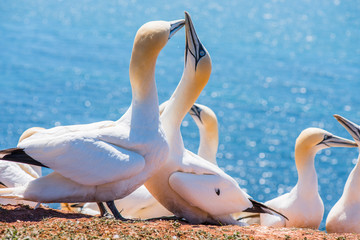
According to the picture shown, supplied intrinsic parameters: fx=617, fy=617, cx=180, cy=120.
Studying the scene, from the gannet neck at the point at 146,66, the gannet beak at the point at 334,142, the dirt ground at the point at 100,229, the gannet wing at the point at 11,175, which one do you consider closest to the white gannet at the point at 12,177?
the gannet wing at the point at 11,175

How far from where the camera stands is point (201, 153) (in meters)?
8.37

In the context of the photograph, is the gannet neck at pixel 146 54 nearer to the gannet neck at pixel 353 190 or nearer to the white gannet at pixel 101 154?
the white gannet at pixel 101 154

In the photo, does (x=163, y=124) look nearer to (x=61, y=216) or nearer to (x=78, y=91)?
(x=61, y=216)

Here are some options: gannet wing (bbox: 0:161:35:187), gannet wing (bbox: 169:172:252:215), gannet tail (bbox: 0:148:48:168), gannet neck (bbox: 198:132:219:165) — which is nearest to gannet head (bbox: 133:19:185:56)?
gannet wing (bbox: 169:172:252:215)

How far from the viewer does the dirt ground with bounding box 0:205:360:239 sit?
15.5 feet

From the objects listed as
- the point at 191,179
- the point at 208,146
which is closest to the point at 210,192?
the point at 191,179

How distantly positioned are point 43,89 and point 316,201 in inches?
700

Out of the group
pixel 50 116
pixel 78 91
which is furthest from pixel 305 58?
pixel 50 116

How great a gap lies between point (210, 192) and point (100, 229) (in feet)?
5.34

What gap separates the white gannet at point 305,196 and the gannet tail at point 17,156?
2894mm

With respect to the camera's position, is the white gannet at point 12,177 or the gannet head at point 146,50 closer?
the gannet head at point 146,50

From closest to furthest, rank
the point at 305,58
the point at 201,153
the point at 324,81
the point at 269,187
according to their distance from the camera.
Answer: the point at 201,153
the point at 269,187
the point at 324,81
the point at 305,58

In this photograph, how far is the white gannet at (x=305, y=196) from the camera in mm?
7207

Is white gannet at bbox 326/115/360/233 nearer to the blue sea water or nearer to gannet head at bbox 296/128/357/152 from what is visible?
gannet head at bbox 296/128/357/152
